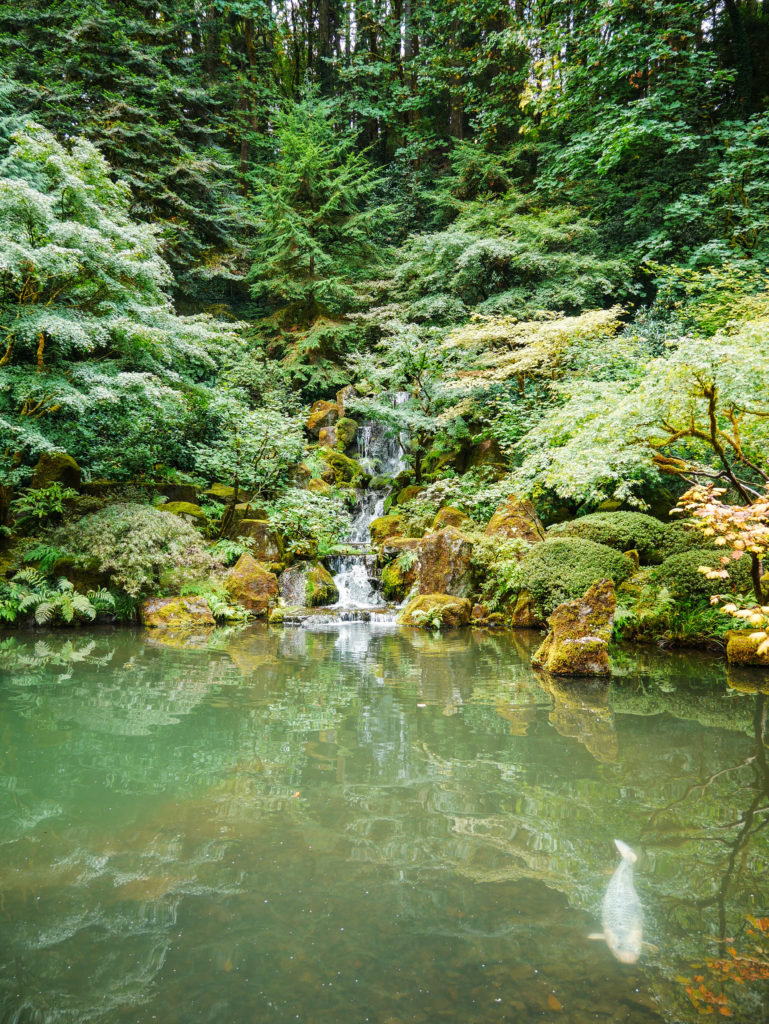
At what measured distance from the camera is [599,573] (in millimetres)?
7660

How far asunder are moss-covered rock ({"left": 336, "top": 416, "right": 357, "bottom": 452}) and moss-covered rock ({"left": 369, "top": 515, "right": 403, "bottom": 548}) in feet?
14.4

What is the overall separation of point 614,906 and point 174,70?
23801 millimetres

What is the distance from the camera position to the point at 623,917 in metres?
2.03

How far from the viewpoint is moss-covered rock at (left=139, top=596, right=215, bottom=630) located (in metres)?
8.49

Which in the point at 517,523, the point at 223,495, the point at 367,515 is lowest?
the point at 367,515

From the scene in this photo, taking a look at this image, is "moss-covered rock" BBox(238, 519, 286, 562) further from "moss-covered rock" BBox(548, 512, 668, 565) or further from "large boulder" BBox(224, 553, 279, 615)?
"moss-covered rock" BBox(548, 512, 668, 565)

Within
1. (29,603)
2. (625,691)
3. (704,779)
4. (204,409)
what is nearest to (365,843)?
(704,779)

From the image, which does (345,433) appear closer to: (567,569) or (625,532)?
(625,532)

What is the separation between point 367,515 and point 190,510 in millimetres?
4586

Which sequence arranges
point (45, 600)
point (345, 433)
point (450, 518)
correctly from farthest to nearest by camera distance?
point (345, 433) < point (450, 518) < point (45, 600)

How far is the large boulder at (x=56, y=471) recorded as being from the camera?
9.44 meters

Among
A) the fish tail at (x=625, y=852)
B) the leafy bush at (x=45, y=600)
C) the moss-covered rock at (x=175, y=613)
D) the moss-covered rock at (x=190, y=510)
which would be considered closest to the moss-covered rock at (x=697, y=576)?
the fish tail at (x=625, y=852)

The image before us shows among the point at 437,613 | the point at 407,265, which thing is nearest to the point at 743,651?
the point at 437,613

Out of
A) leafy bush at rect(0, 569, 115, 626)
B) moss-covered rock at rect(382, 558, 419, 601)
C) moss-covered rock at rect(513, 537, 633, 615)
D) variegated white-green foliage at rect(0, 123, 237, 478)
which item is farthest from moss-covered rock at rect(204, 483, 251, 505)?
moss-covered rock at rect(513, 537, 633, 615)
